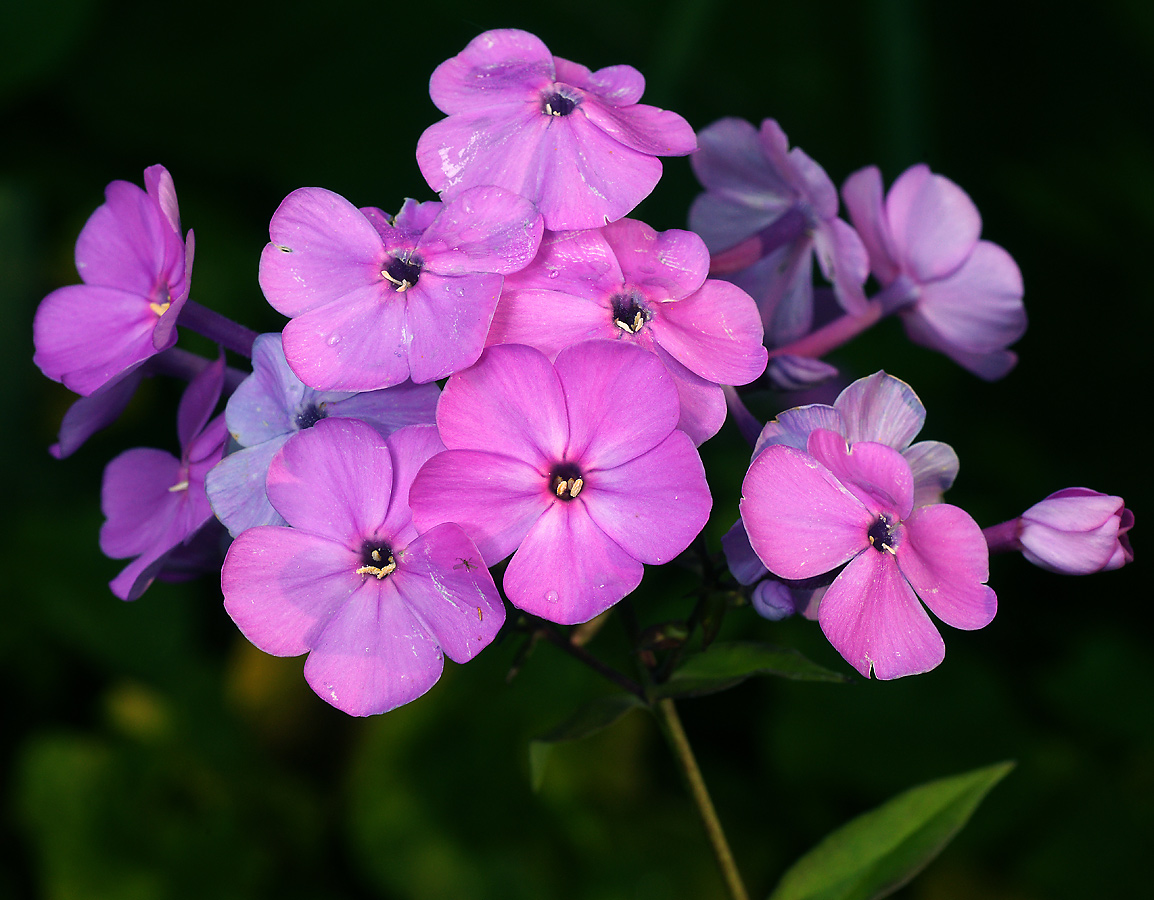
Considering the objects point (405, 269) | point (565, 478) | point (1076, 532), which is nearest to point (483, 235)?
point (405, 269)

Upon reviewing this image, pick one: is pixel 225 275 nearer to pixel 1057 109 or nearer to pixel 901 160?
pixel 901 160

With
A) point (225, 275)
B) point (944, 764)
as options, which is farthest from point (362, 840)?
point (225, 275)

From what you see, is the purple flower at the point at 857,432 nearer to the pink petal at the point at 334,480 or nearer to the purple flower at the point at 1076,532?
the purple flower at the point at 1076,532

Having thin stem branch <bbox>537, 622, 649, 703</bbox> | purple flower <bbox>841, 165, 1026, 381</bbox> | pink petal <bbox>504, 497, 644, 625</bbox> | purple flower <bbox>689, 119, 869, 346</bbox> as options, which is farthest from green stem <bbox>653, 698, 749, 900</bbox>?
purple flower <bbox>841, 165, 1026, 381</bbox>

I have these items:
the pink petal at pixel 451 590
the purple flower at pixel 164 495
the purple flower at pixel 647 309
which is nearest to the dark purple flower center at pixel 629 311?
the purple flower at pixel 647 309

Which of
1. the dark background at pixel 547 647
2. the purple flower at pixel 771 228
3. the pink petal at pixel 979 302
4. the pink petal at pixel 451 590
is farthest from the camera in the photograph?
the dark background at pixel 547 647

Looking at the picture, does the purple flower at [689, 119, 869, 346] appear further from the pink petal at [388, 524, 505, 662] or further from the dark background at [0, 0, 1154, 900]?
the dark background at [0, 0, 1154, 900]

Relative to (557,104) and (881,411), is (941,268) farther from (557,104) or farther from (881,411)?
(557,104)
